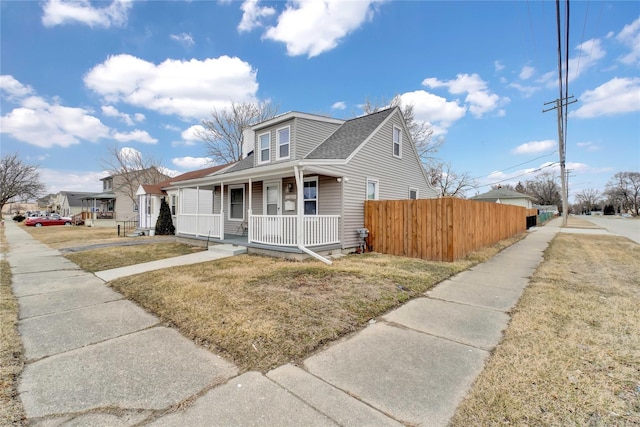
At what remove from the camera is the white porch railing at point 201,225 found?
1161cm

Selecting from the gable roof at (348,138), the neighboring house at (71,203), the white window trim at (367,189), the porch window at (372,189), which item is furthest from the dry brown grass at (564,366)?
the neighboring house at (71,203)

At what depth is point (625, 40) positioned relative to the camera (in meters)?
11.0

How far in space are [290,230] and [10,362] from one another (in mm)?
6444

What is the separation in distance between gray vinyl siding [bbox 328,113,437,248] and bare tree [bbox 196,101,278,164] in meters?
18.5

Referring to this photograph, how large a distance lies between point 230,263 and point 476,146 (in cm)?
2593

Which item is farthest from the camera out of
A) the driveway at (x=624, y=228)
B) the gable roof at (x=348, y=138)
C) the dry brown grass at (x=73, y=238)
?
the driveway at (x=624, y=228)

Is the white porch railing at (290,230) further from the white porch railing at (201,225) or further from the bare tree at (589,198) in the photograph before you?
the bare tree at (589,198)

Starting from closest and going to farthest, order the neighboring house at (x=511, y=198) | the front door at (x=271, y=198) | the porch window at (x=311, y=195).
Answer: the porch window at (x=311, y=195)
the front door at (x=271, y=198)
the neighboring house at (x=511, y=198)

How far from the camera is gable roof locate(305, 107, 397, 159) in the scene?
1066 cm

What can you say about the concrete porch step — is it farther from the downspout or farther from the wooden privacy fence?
the wooden privacy fence

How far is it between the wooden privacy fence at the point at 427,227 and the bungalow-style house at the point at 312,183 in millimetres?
752

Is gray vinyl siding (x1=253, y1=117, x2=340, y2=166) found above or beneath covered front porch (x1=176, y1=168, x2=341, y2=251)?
above

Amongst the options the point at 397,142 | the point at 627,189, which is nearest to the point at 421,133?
the point at 397,142

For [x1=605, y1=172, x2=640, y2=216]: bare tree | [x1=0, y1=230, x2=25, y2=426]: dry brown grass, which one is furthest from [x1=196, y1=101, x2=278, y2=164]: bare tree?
[x1=605, y1=172, x2=640, y2=216]: bare tree
